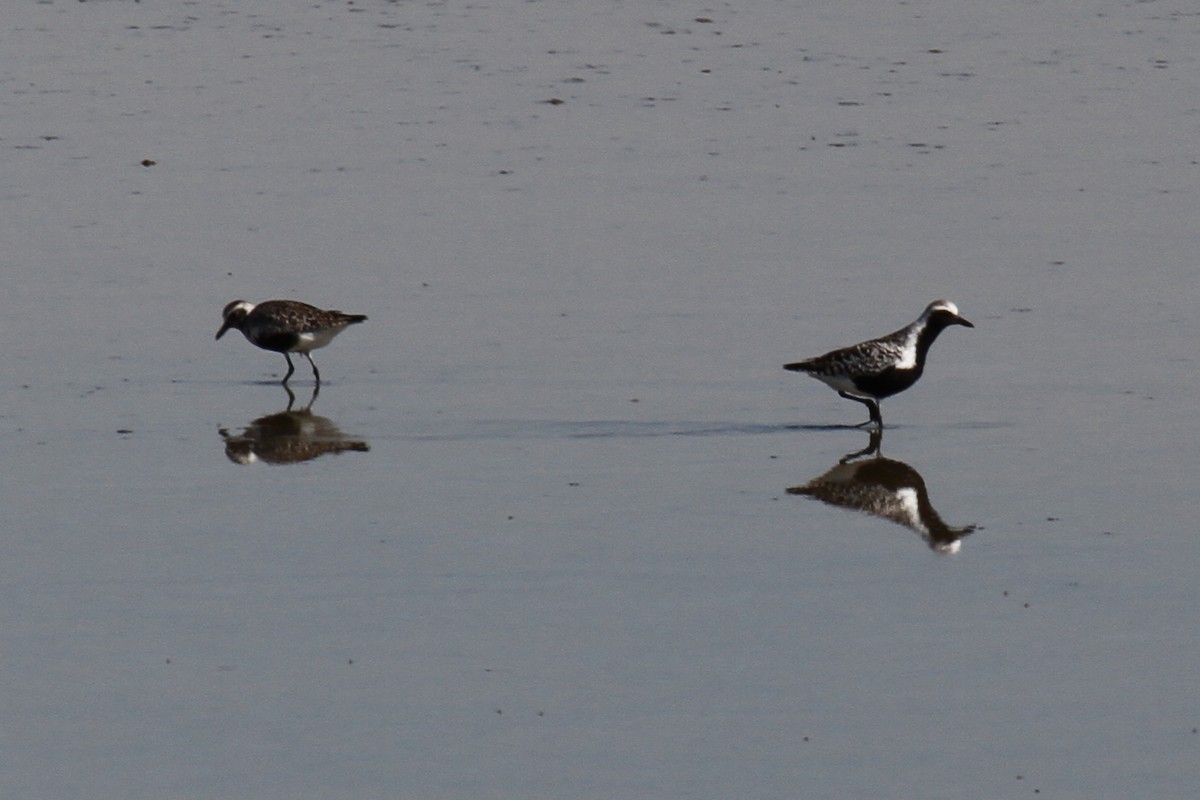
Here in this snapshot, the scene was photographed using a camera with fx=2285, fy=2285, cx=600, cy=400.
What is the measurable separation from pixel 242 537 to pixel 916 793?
193 inches

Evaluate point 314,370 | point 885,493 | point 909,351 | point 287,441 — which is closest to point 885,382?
point 909,351

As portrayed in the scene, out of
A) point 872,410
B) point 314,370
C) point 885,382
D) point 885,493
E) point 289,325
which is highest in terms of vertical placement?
point 885,382

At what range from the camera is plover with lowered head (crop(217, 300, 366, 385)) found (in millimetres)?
17094

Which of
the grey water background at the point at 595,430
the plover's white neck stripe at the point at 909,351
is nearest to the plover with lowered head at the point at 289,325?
the grey water background at the point at 595,430

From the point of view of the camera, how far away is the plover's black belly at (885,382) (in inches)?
611

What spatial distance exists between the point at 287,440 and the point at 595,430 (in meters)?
2.05

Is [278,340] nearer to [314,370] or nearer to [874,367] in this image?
[314,370]

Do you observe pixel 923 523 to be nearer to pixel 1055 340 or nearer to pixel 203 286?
pixel 1055 340

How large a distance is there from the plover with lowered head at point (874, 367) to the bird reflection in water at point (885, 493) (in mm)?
754

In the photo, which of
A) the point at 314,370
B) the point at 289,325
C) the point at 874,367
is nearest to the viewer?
the point at 874,367

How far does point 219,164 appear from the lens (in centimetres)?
2420

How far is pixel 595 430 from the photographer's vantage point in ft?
49.5

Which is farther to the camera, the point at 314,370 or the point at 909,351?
the point at 314,370

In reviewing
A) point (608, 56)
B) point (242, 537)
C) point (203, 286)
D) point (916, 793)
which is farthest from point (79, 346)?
point (608, 56)
